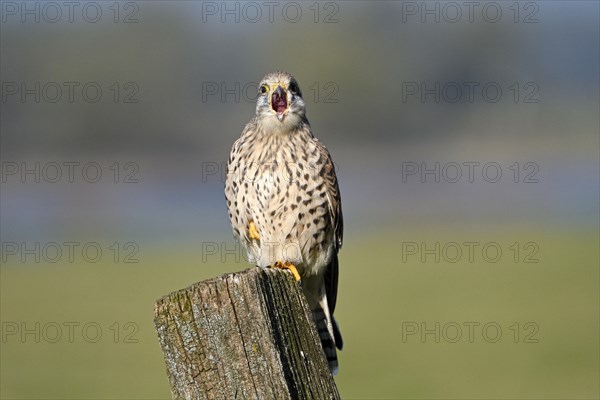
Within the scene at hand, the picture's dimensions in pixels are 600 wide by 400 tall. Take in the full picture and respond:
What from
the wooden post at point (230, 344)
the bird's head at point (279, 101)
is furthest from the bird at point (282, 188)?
the wooden post at point (230, 344)

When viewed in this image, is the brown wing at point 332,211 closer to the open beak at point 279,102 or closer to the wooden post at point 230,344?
the open beak at point 279,102

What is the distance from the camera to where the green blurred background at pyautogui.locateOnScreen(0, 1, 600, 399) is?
621 inches

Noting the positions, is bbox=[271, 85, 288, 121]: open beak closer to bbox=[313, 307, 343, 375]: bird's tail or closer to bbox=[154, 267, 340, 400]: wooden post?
bbox=[313, 307, 343, 375]: bird's tail

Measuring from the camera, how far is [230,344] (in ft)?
8.53

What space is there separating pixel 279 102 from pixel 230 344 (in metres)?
4.20

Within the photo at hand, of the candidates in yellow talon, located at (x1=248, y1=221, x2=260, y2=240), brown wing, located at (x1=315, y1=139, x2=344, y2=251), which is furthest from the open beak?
yellow talon, located at (x1=248, y1=221, x2=260, y2=240)

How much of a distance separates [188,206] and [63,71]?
11.7 meters

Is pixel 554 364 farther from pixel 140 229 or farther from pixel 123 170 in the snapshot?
pixel 123 170

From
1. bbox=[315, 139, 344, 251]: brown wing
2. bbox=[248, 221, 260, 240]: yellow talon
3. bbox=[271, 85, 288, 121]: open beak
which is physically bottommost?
bbox=[248, 221, 260, 240]: yellow talon

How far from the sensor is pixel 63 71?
49.9 m

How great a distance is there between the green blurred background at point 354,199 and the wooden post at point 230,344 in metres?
9.67

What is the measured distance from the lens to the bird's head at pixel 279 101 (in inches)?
259

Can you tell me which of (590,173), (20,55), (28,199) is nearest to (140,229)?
(28,199)

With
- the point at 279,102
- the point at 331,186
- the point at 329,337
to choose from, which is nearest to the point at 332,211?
the point at 331,186
